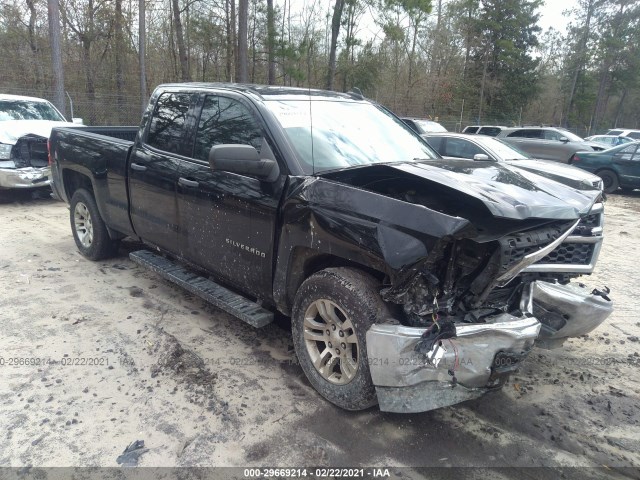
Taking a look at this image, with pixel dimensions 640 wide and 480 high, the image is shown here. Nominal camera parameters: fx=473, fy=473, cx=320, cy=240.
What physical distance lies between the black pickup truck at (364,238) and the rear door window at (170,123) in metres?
0.02

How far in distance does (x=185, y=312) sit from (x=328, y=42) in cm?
1950

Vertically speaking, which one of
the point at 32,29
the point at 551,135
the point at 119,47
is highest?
the point at 32,29

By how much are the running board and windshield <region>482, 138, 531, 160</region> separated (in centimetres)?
613

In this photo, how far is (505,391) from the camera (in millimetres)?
3418

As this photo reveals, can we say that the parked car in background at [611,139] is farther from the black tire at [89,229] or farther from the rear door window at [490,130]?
the black tire at [89,229]

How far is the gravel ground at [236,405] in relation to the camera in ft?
8.85

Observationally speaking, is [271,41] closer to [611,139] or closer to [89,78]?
[89,78]

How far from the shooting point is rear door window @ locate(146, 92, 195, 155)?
4.21 m

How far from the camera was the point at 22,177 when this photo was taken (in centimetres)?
830

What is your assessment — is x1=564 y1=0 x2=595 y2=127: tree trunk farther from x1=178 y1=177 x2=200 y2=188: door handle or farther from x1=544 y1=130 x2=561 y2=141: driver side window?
x1=178 y1=177 x2=200 y2=188: door handle

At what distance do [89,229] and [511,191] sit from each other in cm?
490

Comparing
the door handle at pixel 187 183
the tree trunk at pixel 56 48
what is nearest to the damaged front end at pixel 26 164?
the door handle at pixel 187 183

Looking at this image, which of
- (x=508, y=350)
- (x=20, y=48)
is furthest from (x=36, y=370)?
(x=20, y=48)

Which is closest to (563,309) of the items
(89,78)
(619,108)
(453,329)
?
(453,329)
